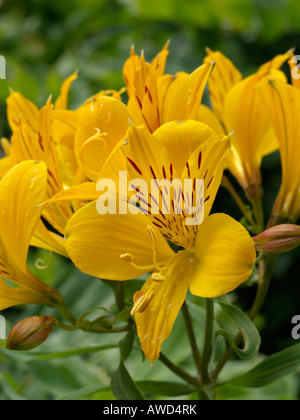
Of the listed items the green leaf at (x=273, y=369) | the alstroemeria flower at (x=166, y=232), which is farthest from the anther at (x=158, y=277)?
the green leaf at (x=273, y=369)

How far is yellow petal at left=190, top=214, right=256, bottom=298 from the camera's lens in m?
0.46

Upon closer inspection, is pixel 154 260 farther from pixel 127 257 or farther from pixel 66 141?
pixel 66 141

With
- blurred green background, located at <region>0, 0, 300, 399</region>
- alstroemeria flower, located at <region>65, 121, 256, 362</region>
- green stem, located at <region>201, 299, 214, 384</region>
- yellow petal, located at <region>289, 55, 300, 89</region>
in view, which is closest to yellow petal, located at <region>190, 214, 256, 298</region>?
alstroemeria flower, located at <region>65, 121, 256, 362</region>

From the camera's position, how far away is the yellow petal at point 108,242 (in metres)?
0.49

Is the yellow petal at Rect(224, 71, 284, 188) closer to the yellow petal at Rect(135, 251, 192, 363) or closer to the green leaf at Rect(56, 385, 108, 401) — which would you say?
the yellow petal at Rect(135, 251, 192, 363)

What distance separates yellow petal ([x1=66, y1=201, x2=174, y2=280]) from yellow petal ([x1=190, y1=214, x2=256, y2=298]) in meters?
0.06

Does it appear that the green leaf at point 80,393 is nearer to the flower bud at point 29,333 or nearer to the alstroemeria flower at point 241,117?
the flower bud at point 29,333

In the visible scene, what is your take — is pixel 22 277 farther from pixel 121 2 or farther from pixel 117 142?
pixel 121 2

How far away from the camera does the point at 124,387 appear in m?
0.59

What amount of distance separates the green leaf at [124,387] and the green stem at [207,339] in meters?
0.09

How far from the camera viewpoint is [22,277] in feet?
1.88

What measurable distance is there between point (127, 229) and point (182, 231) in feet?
0.18

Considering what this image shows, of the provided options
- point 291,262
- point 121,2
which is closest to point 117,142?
point 291,262

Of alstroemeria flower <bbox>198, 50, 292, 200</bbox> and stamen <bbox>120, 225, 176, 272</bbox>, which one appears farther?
alstroemeria flower <bbox>198, 50, 292, 200</bbox>
